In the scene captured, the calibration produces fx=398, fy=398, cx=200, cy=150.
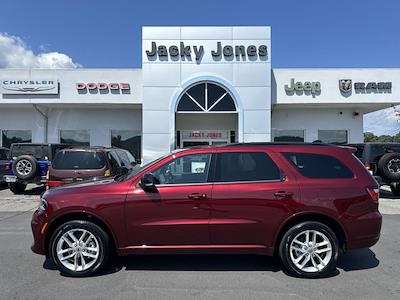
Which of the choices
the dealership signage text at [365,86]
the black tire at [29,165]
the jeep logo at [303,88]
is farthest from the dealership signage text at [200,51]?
the black tire at [29,165]

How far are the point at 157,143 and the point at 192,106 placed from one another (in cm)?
248

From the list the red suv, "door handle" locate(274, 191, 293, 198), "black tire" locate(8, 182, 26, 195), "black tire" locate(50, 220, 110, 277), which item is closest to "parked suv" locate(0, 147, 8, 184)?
"black tire" locate(8, 182, 26, 195)

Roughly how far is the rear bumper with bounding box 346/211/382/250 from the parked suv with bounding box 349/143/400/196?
7.82m

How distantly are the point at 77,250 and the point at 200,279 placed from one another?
166cm

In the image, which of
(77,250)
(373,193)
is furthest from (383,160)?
(77,250)

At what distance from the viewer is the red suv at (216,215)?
5.15m

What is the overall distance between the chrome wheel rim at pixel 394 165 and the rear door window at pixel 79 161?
29.0ft

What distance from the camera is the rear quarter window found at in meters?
5.36

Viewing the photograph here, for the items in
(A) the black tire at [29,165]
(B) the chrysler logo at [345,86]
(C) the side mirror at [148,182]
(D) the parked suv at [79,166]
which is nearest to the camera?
(C) the side mirror at [148,182]

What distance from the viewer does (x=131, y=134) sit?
21859 mm

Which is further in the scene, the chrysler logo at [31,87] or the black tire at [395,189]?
the chrysler logo at [31,87]

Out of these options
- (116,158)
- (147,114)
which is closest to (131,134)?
(147,114)

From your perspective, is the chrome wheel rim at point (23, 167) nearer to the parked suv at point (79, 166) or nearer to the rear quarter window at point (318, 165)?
the parked suv at point (79, 166)

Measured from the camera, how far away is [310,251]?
17.1 ft
